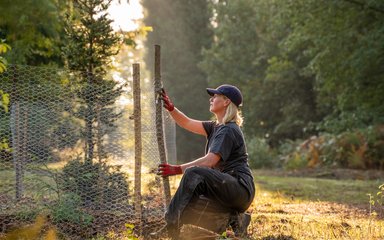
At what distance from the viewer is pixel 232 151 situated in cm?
650

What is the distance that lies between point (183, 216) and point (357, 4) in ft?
51.6

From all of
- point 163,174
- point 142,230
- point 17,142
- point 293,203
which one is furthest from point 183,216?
point 293,203

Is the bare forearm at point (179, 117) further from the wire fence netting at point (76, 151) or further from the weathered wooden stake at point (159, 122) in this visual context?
the wire fence netting at point (76, 151)

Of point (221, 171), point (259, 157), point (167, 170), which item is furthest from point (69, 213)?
point (259, 157)

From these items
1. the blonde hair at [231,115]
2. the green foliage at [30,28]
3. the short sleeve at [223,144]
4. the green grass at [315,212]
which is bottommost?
the green grass at [315,212]

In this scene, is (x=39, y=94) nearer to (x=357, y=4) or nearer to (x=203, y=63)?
(x=357, y=4)

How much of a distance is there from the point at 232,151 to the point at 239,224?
3.20 feet

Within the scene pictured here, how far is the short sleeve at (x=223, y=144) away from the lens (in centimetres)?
627

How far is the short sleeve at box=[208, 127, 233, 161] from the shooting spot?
6270 mm

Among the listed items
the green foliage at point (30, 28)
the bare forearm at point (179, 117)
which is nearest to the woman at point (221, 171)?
the bare forearm at point (179, 117)

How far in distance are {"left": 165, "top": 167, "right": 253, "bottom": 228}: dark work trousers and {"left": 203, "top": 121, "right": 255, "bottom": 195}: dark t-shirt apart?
0.11m

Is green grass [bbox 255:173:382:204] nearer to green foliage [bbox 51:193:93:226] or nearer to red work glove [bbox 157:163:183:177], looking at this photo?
green foliage [bbox 51:193:93:226]

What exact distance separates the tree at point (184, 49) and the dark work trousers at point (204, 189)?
32.4 meters

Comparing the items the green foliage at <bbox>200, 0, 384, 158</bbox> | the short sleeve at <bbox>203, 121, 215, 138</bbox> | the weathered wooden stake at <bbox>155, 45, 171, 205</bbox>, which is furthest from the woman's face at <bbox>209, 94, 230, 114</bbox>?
the green foliage at <bbox>200, 0, 384, 158</bbox>
